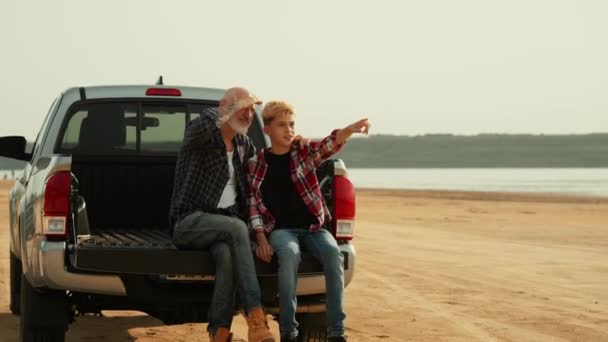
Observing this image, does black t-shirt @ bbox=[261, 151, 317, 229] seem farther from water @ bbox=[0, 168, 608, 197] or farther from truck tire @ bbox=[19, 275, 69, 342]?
water @ bbox=[0, 168, 608, 197]

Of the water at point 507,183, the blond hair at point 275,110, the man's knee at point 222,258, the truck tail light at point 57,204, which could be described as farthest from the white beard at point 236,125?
the water at point 507,183

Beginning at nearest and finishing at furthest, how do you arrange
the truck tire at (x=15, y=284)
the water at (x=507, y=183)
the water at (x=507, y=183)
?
the truck tire at (x=15, y=284), the water at (x=507, y=183), the water at (x=507, y=183)

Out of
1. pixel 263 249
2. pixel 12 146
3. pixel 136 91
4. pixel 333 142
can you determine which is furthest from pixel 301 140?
pixel 12 146

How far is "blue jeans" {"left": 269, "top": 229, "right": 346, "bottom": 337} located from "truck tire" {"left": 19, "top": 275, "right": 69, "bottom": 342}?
4.36 ft

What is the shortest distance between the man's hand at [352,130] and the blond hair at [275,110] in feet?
1.05

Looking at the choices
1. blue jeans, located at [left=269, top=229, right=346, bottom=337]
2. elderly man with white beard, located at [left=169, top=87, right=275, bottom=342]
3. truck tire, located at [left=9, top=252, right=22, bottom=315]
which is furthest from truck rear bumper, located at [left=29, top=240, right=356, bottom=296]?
truck tire, located at [left=9, top=252, right=22, bottom=315]

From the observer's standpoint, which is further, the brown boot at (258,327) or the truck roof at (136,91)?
the truck roof at (136,91)

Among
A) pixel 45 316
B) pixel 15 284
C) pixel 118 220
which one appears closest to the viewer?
pixel 45 316

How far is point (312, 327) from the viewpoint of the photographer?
7.14m

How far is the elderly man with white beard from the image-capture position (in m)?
6.26

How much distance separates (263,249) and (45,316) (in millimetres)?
1382

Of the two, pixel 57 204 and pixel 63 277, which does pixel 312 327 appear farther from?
pixel 57 204

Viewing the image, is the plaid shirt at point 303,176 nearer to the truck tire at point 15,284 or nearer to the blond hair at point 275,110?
the blond hair at point 275,110

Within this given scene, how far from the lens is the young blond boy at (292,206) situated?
21.0 ft
